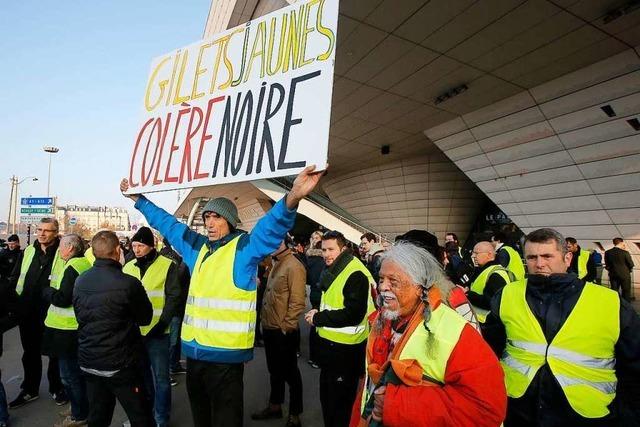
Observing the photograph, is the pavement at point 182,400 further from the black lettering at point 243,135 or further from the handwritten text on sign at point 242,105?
the black lettering at point 243,135

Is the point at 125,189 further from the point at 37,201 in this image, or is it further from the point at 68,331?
the point at 37,201

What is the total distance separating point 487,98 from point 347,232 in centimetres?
1325

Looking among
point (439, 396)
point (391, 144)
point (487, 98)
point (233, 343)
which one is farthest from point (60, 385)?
point (391, 144)

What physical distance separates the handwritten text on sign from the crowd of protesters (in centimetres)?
24

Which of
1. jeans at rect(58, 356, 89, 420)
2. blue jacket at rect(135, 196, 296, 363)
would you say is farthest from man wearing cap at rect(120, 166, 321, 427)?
jeans at rect(58, 356, 89, 420)

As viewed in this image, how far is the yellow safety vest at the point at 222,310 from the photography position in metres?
2.17

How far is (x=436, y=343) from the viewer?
4.31 ft

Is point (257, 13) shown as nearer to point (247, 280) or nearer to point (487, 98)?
point (487, 98)

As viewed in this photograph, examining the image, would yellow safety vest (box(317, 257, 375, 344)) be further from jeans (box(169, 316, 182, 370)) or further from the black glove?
jeans (box(169, 316, 182, 370))

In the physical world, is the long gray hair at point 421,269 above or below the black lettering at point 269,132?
below

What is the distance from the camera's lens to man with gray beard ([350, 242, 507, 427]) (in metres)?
1.24

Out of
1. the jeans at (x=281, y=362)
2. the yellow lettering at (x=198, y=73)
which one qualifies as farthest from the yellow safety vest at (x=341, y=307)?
the yellow lettering at (x=198, y=73)

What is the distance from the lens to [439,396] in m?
1.26

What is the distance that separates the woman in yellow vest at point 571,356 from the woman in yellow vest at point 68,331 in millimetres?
3477
